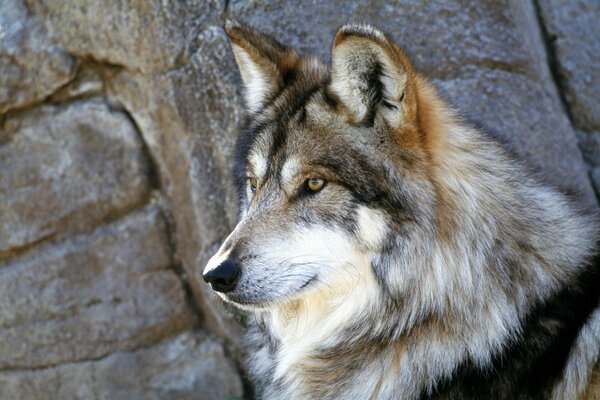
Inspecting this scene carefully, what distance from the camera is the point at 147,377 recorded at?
16.4 ft

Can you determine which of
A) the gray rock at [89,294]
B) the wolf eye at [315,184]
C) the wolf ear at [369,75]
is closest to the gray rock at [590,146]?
the wolf ear at [369,75]

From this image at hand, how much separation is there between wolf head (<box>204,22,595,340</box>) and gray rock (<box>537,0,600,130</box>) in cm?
230

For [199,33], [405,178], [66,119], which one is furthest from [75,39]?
[405,178]

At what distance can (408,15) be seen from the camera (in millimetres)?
4395

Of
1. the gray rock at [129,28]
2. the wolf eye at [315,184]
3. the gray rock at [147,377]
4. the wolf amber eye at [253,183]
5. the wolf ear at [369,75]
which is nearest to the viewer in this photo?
the wolf ear at [369,75]

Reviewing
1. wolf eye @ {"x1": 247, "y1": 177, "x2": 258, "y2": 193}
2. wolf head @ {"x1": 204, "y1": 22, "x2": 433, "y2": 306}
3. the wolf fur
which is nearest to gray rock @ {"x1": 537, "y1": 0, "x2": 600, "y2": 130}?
the wolf fur

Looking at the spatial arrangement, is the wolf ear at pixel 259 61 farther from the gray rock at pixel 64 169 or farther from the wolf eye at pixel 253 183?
the gray rock at pixel 64 169

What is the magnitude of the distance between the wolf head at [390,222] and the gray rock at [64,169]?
196 cm

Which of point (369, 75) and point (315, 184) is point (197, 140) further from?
point (369, 75)

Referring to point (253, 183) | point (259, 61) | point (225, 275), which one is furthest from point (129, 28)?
point (225, 275)

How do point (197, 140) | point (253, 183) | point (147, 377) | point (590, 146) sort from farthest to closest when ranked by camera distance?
point (590, 146)
point (147, 377)
point (197, 140)
point (253, 183)

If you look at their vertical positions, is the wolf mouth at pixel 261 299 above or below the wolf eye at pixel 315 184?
below

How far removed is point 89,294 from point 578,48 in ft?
12.4

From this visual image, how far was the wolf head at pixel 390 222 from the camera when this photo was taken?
2.89m
